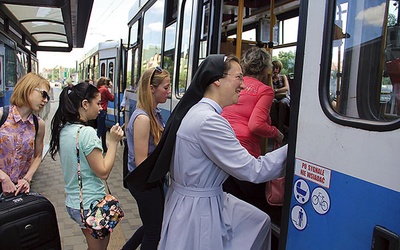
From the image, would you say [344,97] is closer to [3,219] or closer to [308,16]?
[308,16]

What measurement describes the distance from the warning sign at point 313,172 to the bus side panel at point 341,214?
0.05 feet

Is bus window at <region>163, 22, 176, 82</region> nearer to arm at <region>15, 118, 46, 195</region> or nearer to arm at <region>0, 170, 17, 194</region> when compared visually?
arm at <region>15, 118, 46, 195</region>

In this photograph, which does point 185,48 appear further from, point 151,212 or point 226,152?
point 226,152

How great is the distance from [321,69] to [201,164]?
75cm

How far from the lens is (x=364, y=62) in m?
1.60

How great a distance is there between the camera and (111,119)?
12445mm

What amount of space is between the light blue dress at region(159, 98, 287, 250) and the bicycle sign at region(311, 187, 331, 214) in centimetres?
27

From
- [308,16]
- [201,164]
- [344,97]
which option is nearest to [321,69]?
[344,97]

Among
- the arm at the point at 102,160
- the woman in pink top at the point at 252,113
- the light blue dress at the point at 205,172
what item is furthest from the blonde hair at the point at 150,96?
the light blue dress at the point at 205,172

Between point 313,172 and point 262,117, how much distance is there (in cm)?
105

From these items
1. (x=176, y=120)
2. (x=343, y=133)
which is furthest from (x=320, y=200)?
(x=176, y=120)

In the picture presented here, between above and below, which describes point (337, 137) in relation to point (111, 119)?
above

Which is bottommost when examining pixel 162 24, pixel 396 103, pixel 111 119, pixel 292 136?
pixel 111 119

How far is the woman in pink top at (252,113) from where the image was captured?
2.71 metres
